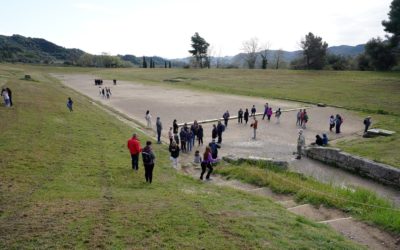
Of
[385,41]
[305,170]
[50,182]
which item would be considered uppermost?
[385,41]

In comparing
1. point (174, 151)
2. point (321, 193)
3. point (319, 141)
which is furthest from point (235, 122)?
point (321, 193)

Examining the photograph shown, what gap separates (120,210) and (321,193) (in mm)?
6389

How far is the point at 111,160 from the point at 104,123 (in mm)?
9664

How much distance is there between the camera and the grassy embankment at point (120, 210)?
6848mm

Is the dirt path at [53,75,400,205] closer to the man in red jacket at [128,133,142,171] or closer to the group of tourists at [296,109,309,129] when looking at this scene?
the group of tourists at [296,109,309,129]

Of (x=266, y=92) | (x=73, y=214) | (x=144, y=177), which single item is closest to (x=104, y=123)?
(x=144, y=177)

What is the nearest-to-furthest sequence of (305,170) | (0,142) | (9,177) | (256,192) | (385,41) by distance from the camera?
(9,177) < (256,192) < (0,142) < (305,170) < (385,41)

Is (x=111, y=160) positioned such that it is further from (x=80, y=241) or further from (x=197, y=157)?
(x=80, y=241)

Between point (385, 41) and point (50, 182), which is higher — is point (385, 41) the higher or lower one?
the higher one

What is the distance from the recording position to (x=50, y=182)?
10359mm

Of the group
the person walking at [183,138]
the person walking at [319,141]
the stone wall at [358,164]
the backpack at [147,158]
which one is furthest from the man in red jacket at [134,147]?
the person walking at [319,141]

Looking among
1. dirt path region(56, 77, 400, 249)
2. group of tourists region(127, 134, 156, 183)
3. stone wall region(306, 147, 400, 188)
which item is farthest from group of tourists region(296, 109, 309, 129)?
group of tourists region(127, 134, 156, 183)

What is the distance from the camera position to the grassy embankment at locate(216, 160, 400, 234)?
29.8 feet

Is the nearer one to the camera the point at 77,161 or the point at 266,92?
the point at 77,161
